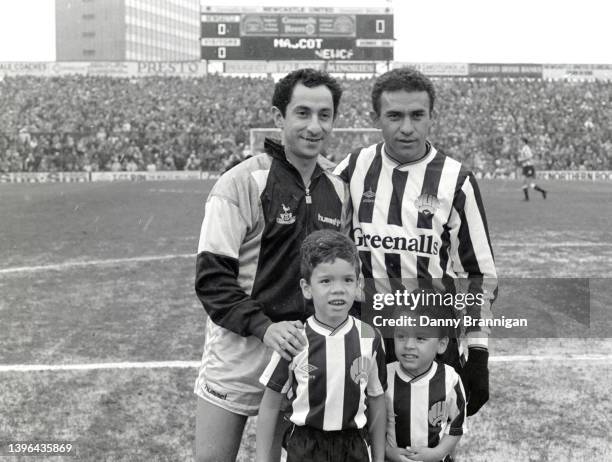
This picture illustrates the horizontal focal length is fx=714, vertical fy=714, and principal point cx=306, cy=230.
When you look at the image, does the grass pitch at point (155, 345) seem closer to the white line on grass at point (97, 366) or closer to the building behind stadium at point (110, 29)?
the white line on grass at point (97, 366)

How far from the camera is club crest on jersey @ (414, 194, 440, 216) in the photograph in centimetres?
286

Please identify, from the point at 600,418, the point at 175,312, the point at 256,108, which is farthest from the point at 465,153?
the point at 600,418

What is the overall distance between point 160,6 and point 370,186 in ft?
300

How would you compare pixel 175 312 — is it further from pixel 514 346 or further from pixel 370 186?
pixel 370 186

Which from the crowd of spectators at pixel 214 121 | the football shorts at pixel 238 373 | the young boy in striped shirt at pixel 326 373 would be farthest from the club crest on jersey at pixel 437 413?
the crowd of spectators at pixel 214 121

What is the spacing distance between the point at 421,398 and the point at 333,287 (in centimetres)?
59

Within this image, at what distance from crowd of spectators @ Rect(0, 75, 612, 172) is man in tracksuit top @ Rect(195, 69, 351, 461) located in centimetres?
2391

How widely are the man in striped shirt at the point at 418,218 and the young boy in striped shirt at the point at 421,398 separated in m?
0.14

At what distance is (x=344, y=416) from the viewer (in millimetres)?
2498

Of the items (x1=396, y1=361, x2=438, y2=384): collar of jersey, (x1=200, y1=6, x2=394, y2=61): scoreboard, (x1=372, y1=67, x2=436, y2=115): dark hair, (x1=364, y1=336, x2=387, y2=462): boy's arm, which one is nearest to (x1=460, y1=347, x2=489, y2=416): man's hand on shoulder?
(x1=396, y1=361, x2=438, y2=384): collar of jersey

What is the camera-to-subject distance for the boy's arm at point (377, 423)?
261cm

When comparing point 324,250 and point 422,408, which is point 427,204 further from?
point 422,408

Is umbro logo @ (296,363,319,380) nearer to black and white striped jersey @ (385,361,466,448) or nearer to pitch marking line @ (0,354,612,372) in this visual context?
black and white striped jersey @ (385,361,466,448)

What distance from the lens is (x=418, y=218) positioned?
9.41ft
